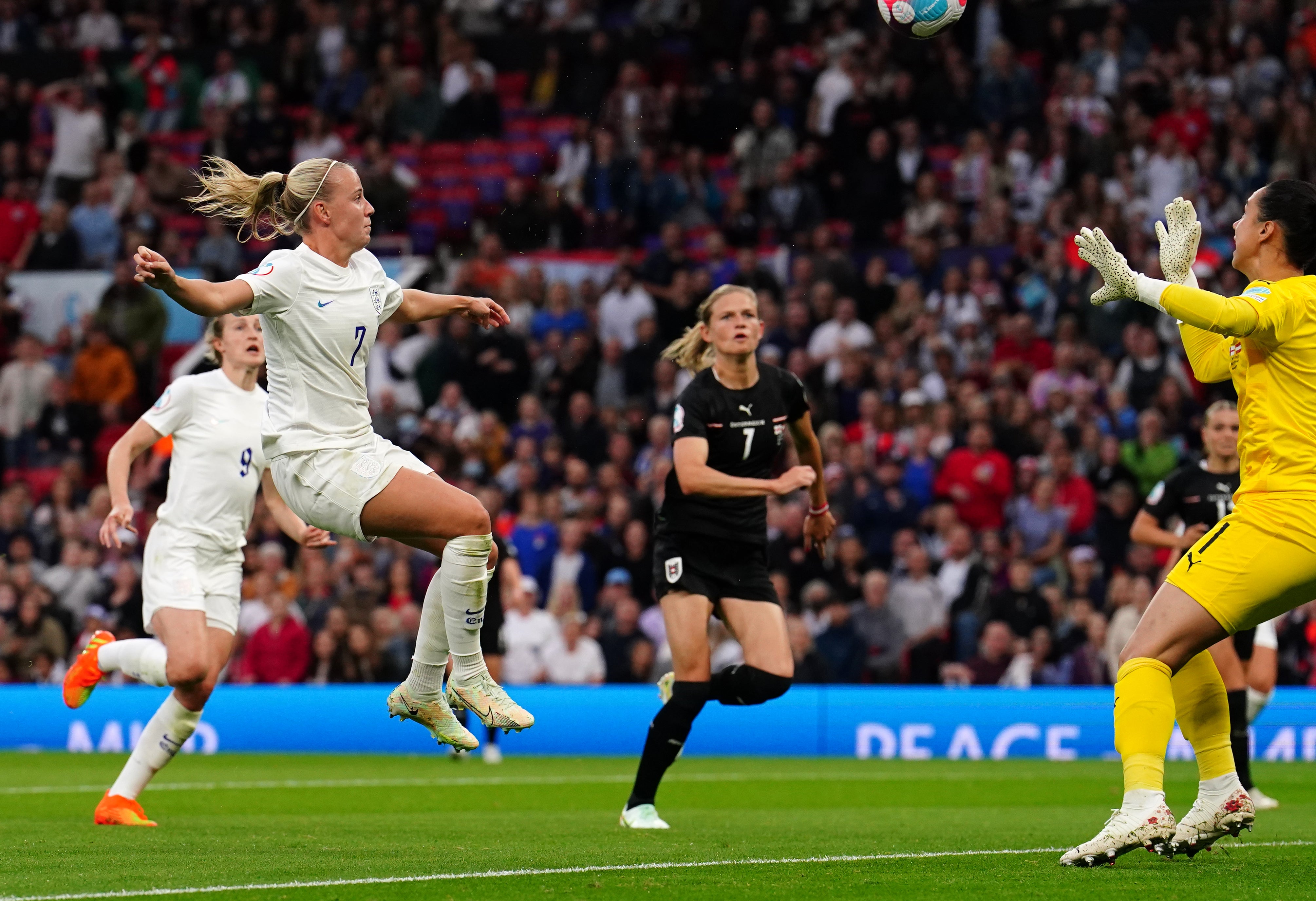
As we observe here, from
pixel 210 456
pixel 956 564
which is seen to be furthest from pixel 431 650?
pixel 956 564

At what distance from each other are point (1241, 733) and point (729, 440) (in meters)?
3.56

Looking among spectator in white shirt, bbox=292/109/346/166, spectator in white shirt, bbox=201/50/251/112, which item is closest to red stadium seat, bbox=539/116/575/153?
spectator in white shirt, bbox=292/109/346/166

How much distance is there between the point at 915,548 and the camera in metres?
16.4

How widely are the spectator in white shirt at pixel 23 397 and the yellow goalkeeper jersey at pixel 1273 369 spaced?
1658 cm

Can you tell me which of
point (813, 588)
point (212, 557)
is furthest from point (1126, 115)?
point (212, 557)

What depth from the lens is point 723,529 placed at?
920cm

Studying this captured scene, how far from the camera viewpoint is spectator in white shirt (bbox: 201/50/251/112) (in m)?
23.6

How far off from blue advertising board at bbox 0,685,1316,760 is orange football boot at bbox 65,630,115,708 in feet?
22.6

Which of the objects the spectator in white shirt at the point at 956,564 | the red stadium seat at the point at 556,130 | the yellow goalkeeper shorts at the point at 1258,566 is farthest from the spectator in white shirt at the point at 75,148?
the yellow goalkeeper shorts at the point at 1258,566

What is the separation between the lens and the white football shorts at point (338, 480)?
7336 millimetres

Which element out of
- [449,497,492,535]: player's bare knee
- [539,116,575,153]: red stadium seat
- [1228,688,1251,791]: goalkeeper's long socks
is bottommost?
[1228,688,1251,791]: goalkeeper's long socks

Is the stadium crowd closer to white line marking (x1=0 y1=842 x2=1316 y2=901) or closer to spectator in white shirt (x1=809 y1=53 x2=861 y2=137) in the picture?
spectator in white shirt (x1=809 y1=53 x2=861 y2=137)

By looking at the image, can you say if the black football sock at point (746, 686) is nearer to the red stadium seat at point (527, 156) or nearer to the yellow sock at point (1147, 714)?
the yellow sock at point (1147, 714)

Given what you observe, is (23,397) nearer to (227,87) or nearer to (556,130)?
(227,87)
